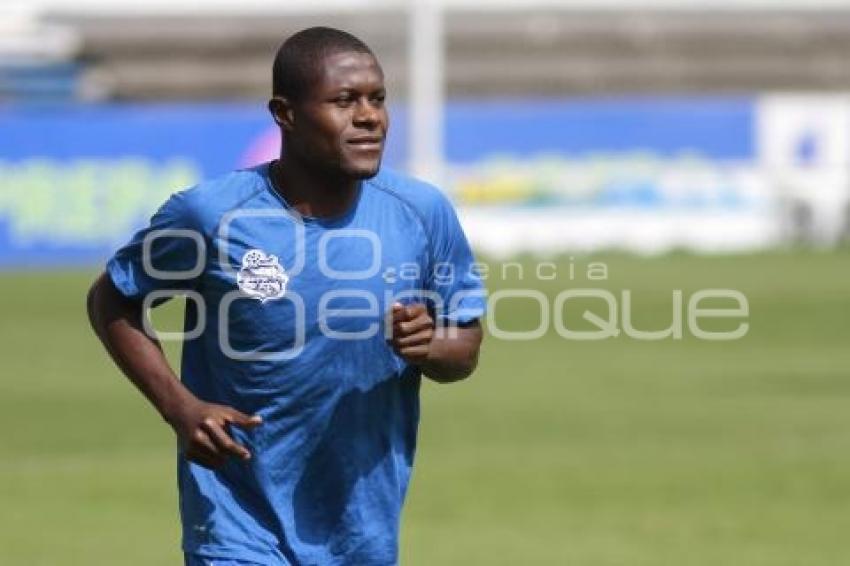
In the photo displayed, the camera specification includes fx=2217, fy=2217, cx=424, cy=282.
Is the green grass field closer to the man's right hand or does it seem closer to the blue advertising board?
the man's right hand

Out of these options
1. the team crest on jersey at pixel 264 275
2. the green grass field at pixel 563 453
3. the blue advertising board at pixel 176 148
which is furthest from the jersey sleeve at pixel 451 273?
the blue advertising board at pixel 176 148

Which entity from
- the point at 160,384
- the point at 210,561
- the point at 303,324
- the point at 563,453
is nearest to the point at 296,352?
the point at 303,324

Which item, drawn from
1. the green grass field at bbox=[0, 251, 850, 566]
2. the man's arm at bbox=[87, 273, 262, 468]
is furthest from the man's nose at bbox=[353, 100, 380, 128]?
the green grass field at bbox=[0, 251, 850, 566]

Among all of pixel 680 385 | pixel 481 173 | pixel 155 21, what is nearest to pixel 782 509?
pixel 680 385

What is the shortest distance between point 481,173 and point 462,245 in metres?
25.0

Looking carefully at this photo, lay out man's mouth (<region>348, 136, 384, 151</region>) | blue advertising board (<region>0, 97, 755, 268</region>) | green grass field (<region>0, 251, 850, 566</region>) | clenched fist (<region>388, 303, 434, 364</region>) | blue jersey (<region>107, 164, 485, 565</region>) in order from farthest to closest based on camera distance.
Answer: blue advertising board (<region>0, 97, 755, 268</region>) < green grass field (<region>0, 251, 850, 566</region>) < blue jersey (<region>107, 164, 485, 565</region>) < man's mouth (<region>348, 136, 384, 151</region>) < clenched fist (<region>388, 303, 434, 364</region>)

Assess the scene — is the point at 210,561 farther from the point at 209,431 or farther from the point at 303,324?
the point at 303,324

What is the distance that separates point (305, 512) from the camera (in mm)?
6145

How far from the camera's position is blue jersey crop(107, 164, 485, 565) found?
610 centimetres

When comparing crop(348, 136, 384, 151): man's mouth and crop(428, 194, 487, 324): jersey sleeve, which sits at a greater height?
crop(348, 136, 384, 151): man's mouth

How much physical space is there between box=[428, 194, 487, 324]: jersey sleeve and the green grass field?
180 inches

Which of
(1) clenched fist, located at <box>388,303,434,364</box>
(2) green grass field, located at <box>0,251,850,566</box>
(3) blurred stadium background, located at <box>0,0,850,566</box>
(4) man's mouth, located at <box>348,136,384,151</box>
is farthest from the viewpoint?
(3) blurred stadium background, located at <box>0,0,850,566</box>

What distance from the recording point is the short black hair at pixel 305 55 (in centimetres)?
610

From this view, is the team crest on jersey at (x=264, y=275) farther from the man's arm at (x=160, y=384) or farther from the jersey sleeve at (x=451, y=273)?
the jersey sleeve at (x=451, y=273)
